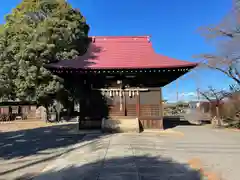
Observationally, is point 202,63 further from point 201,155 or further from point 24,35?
point 24,35

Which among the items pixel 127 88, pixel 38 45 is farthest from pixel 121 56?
pixel 38 45

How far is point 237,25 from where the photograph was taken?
43.8 feet

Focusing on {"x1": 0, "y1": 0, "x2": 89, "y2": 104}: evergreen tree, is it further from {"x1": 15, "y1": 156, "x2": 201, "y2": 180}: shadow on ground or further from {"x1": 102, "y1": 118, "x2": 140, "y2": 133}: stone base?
{"x1": 15, "y1": 156, "x2": 201, "y2": 180}: shadow on ground

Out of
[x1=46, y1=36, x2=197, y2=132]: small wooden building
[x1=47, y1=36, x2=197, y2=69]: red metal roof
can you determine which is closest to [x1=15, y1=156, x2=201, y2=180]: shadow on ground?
[x1=46, y1=36, x2=197, y2=132]: small wooden building

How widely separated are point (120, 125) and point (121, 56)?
161 inches

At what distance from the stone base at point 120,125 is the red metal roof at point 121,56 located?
266cm

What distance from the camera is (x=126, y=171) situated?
4.70 meters

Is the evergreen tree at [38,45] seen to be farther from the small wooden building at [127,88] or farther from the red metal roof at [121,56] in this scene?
the small wooden building at [127,88]

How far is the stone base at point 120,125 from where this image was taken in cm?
1101

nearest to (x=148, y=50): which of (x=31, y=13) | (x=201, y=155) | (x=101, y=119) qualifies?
(x=101, y=119)

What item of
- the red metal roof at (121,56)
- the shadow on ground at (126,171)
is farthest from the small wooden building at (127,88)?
the shadow on ground at (126,171)

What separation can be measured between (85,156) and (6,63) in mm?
15148

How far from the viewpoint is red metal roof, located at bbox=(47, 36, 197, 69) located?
11328 millimetres

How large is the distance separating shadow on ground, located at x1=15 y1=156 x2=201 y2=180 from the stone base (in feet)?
17.9
